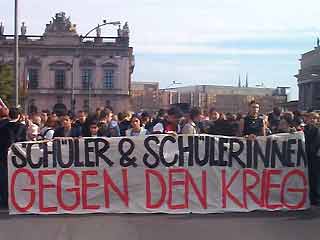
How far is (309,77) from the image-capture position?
410 feet

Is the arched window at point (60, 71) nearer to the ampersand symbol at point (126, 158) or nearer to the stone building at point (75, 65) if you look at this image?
the stone building at point (75, 65)

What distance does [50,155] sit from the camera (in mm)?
11180

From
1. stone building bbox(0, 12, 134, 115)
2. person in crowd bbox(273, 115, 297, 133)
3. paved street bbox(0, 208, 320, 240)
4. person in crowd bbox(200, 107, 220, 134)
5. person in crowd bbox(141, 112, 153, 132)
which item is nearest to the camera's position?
paved street bbox(0, 208, 320, 240)

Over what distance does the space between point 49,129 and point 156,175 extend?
10.5 ft

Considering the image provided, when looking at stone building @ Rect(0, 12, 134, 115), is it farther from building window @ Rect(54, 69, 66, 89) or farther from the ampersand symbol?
the ampersand symbol

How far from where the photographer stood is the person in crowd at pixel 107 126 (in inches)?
525

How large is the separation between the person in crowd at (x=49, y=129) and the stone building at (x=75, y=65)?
326ft

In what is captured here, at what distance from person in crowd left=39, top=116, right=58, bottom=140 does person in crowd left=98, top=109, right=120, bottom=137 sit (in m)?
0.88

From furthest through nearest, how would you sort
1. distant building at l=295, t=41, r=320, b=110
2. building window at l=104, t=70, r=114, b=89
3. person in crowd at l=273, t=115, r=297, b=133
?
distant building at l=295, t=41, r=320, b=110 → building window at l=104, t=70, r=114, b=89 → person in crowd at l=273, t=115, r=297, b=133

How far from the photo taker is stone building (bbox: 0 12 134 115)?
114062mm

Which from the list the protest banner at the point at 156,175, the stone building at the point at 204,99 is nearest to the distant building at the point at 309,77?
the stone building at the point at 204,99

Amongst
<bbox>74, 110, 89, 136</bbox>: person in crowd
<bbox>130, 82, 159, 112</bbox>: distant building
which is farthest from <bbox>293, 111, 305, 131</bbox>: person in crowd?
<bbox>130, 82, 159, 112</bbox>: distant building

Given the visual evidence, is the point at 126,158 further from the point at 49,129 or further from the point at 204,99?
the point at 204,99

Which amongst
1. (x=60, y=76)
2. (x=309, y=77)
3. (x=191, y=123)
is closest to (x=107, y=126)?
(x=191, y=123)
